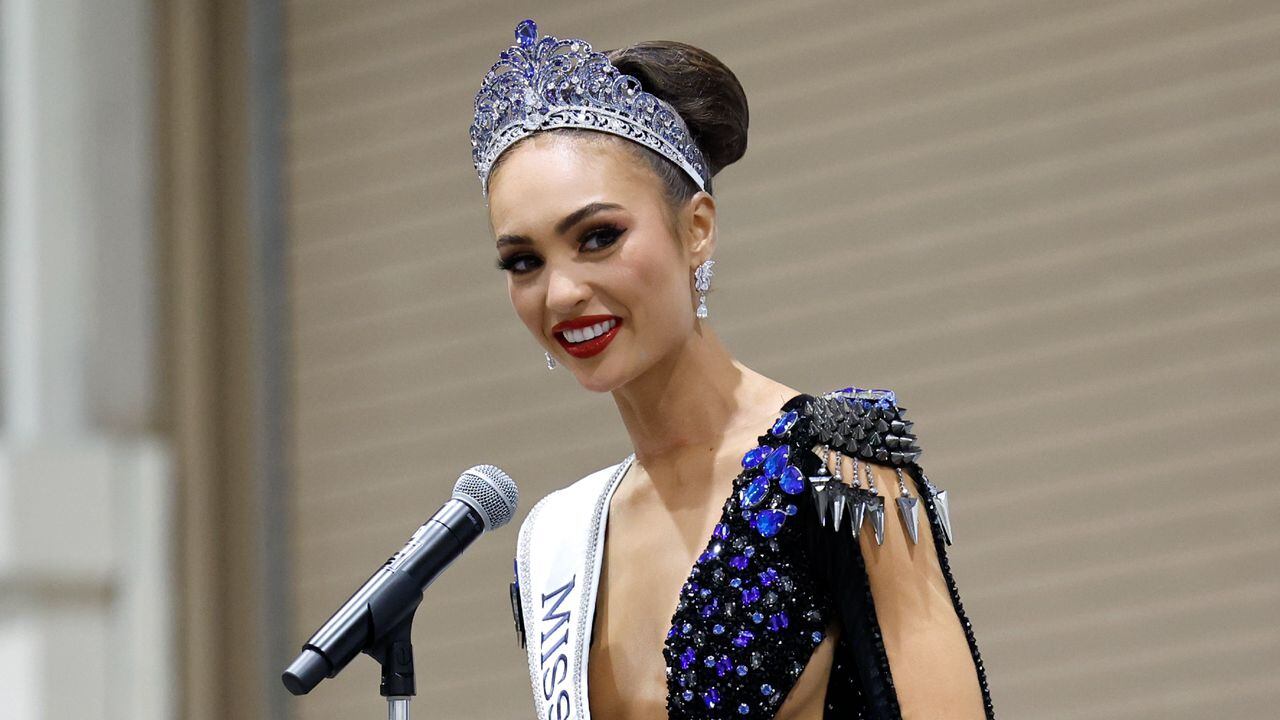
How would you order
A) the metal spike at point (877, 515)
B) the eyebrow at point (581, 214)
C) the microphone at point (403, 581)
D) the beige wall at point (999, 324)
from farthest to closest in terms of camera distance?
the beige wall at point (999, 324) → the eyebrow at point (581, 214) → the metal spike at point (877, 515) → the microphone at point (403, 581)

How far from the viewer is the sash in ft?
5.44

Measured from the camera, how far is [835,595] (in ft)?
4.95

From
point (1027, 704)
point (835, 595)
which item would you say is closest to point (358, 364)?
point (1027, 704)

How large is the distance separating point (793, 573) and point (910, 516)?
123mm

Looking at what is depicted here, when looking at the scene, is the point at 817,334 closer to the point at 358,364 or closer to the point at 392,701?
the point at 358,364

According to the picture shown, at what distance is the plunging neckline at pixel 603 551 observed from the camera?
159cm

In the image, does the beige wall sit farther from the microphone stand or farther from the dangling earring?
the microphone stand

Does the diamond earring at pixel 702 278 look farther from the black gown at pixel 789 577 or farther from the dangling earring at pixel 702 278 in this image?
the black gown at pixel 789 577

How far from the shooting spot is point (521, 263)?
1.62 metres

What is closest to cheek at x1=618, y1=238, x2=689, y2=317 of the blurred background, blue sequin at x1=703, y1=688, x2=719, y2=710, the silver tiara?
the silver tiara

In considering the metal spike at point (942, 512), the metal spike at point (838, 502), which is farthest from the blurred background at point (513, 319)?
the metal spike at point (838, 502)

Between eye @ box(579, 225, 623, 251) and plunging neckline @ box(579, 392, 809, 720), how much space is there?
0.23m

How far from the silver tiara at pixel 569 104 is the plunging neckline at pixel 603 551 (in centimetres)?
29

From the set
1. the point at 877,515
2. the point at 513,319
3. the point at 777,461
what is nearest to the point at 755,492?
the point at 777,461
